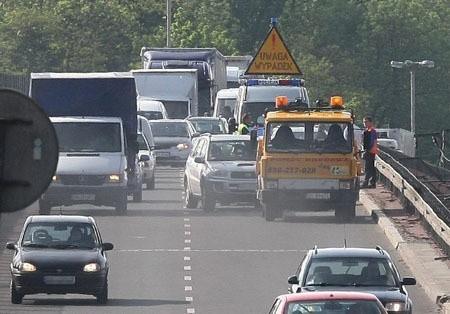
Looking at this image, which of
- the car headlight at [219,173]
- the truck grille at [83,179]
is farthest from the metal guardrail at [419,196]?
the truck grille at [83,179]

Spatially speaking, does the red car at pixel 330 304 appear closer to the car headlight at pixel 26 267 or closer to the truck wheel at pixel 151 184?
the car headlight at pixel 26 267

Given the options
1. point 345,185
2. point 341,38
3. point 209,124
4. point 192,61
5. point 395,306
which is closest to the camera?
point 395,306

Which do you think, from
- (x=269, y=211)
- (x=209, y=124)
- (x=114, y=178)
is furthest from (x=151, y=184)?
(x=209, y=124)

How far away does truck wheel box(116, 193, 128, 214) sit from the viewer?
32094 mm

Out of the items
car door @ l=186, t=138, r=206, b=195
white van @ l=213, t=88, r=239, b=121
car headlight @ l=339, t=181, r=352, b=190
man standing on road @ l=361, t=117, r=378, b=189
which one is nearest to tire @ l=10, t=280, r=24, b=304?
car headlight @ l=339, t=181, r=352, b=190

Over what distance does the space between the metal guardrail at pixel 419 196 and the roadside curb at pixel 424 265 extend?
1.17 feet

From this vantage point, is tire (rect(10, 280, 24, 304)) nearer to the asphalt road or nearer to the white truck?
the asphalt road

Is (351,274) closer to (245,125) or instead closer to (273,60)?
(273,60)

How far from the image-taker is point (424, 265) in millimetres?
23547

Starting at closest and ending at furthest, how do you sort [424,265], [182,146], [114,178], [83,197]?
[424,265] < [83,197] < [114,178] < [182,146]

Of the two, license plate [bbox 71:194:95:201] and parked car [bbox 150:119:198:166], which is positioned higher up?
license plate [bbox 71:194:95:201]

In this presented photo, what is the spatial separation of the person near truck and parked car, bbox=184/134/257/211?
541 cm

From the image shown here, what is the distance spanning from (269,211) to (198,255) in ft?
16.5

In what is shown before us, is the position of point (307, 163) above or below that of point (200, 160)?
above
